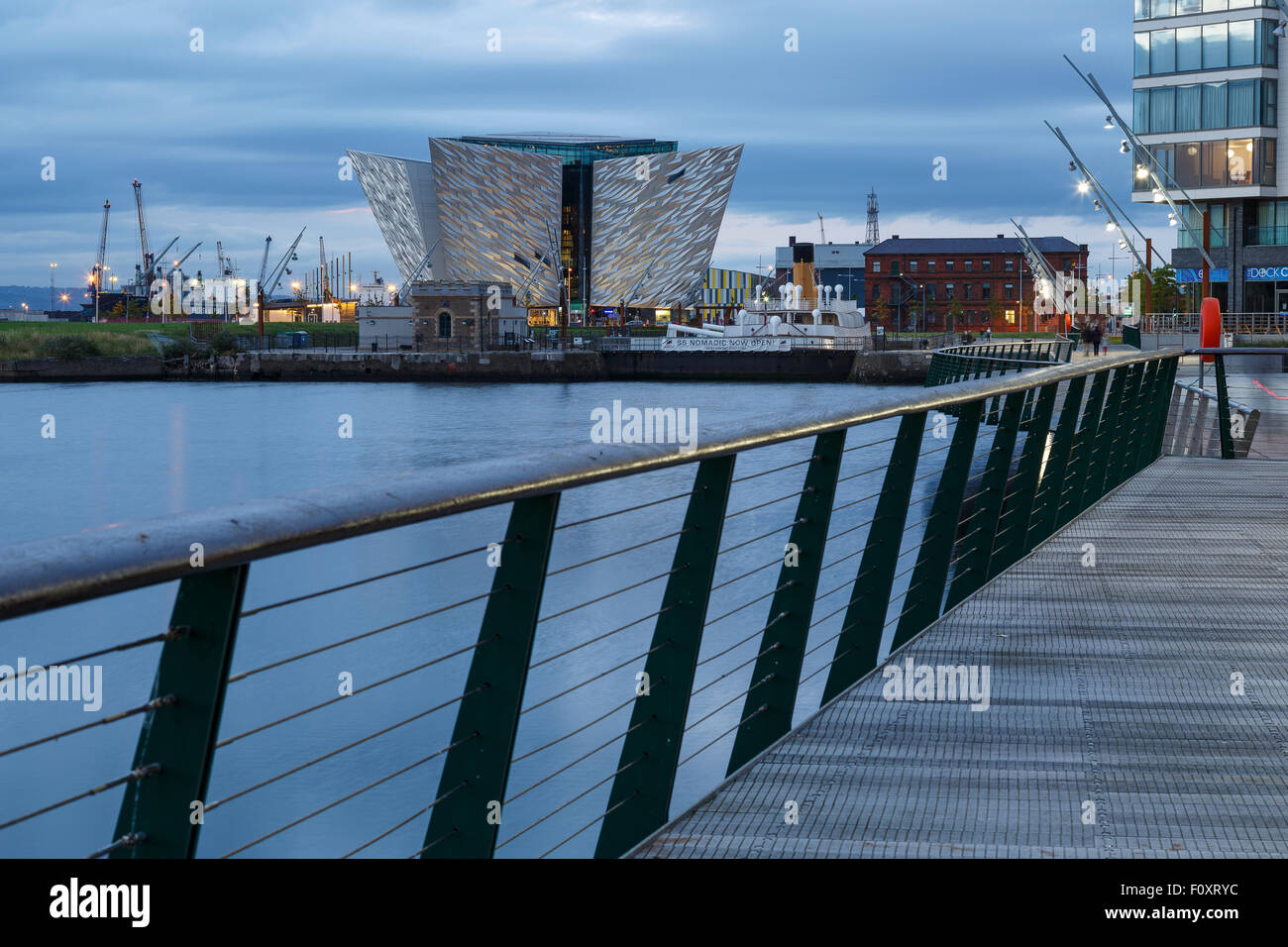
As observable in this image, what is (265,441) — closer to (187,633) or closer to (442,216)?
(187,633)

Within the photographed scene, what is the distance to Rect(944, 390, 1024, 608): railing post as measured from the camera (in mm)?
6309

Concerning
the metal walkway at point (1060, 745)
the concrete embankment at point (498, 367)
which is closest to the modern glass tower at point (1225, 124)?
the concrete embankment at point (498, 367)

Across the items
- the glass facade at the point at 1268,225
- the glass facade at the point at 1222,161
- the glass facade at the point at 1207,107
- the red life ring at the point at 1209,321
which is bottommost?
the red life ring at the point at 1209,321

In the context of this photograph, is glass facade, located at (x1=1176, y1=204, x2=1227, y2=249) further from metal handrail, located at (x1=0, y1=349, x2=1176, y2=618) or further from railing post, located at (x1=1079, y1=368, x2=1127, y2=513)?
metal handrail, located at (x1=0, y1=349, x2=1176, y2=618)

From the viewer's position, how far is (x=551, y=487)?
2400 millimetres

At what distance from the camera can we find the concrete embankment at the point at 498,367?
83.4m

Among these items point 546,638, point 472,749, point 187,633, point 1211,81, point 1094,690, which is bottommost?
point 546,638

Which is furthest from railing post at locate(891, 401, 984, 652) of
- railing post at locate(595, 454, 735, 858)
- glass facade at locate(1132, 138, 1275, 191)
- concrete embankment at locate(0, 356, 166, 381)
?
concrete embankment at locate(0, 356, 166, 381)

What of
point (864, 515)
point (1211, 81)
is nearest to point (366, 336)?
point (1211, 81)

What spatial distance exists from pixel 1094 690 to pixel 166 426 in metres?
64.6

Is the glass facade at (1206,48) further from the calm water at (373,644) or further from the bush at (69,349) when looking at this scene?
the bush at (69,349)

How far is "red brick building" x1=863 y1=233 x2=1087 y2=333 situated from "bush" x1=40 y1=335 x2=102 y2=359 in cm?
6747

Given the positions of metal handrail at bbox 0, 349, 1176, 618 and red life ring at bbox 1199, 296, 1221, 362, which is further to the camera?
red life ring at bbox 1199, 296, 1221, 362

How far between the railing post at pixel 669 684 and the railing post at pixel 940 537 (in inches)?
92.1
